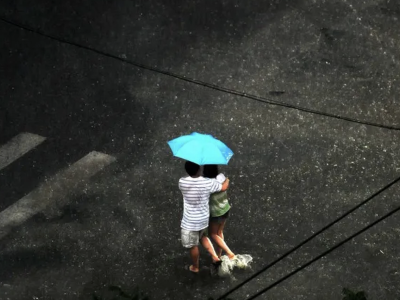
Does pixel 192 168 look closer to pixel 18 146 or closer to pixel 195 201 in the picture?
pixel 195 201

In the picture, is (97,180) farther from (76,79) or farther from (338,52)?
(338,52)

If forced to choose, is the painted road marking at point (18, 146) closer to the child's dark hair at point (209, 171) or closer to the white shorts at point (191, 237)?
the white shorts at point (191, 237)

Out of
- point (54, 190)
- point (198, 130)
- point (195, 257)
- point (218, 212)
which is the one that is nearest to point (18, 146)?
point (54, 190)

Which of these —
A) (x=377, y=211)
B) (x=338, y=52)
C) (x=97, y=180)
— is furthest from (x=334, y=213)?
(x=97, y=180)

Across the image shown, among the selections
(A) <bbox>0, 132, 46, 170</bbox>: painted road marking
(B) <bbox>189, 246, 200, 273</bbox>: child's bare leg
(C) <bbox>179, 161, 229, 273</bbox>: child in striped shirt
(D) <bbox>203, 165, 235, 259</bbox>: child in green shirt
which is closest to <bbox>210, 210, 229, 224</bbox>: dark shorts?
(D) <bbox>203, 165, 235, 259</bbox>: child in green shirt

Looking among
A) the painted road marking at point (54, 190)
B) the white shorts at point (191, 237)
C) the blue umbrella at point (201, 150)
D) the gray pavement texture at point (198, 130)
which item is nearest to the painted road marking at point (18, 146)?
the gray pavement texture at point (198, 130)

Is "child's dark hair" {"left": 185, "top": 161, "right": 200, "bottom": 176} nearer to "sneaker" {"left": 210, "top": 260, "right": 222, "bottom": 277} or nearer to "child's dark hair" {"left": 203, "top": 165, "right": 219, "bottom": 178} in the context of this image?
"child's dark hair" {"left": 203, "top": 165, "right": 219, "bottom": 178}
